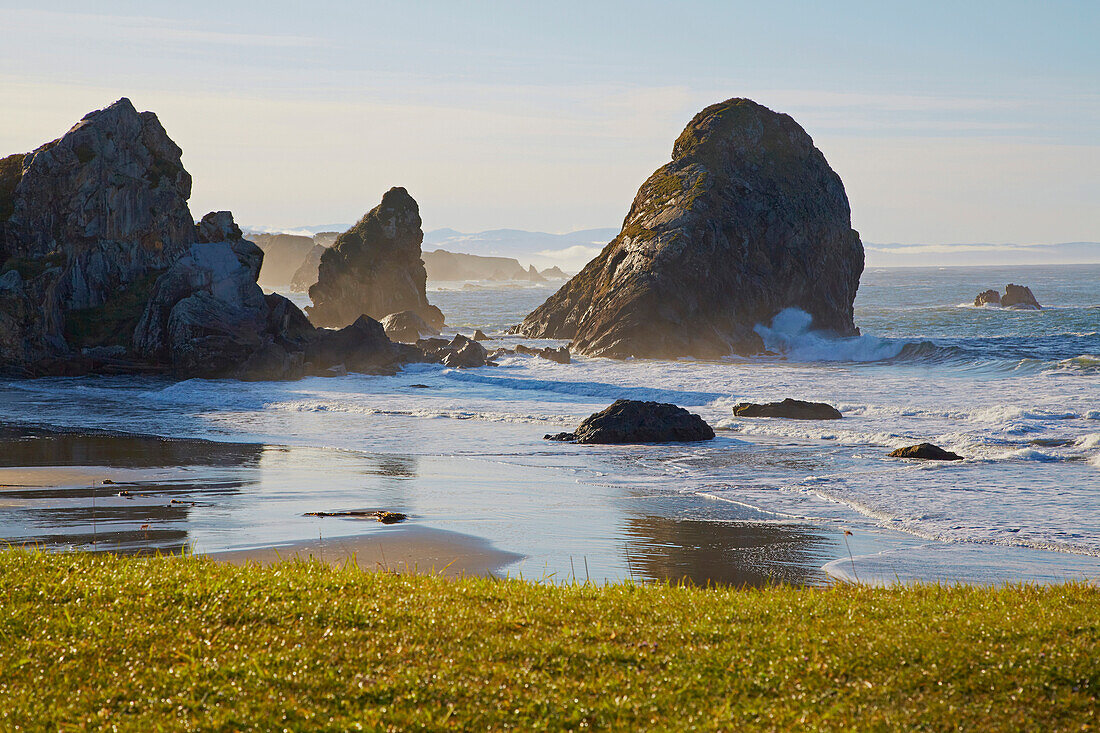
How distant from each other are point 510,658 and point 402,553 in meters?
6.18

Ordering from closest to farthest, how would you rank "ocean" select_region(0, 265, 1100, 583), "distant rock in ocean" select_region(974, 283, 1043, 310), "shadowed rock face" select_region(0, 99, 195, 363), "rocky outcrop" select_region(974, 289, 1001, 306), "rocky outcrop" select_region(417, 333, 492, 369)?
1. "ocean" select_region(0, 265, 1100, 583)
2. "shadowed rock face" select_region(0, 99, 195, 363)
3. "rocky outcrop" select_region(417, 333, 492, 369)
4. "distant rock in ocean" select_region(974, 283, 1043, 310)
5. "rocky outcrop" select_region(974, 289, 1001, 306)

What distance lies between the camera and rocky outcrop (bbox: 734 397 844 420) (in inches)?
1219

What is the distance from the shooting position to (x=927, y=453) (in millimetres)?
22531

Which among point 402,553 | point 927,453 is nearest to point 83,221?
point 402,553

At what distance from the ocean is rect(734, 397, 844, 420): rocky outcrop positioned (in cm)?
94

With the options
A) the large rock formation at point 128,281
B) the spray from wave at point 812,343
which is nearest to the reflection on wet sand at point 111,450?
the large rock formation at point 128,281

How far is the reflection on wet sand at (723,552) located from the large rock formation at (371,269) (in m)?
72.0

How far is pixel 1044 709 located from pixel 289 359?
45102mm

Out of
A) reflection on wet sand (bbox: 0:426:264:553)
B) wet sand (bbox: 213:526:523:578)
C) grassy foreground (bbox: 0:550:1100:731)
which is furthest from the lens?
reflection on wet sand (bbox: 0:426:264:553)

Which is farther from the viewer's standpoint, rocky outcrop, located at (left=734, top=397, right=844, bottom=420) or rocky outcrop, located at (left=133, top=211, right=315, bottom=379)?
rocky outcrop, located at (left=133, top=211, right=315, bottom=379)

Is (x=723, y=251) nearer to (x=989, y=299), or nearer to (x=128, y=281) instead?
(x=128, y=281)

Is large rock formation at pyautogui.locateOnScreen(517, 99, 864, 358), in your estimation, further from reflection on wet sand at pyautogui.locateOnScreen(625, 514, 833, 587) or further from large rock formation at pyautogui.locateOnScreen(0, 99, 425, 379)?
reflection on wet sand at pyautogui.locateOnScreen(625, 514, 833, 587)

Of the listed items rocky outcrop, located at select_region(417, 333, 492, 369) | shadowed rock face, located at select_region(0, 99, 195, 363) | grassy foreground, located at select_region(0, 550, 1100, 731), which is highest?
shadowed rock face, located at select_region(0, 99, 195, 363)

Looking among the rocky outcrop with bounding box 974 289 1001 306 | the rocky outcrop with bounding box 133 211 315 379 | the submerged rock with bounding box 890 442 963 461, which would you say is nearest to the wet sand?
the submerged rock with bounding box 890 442 963 461
